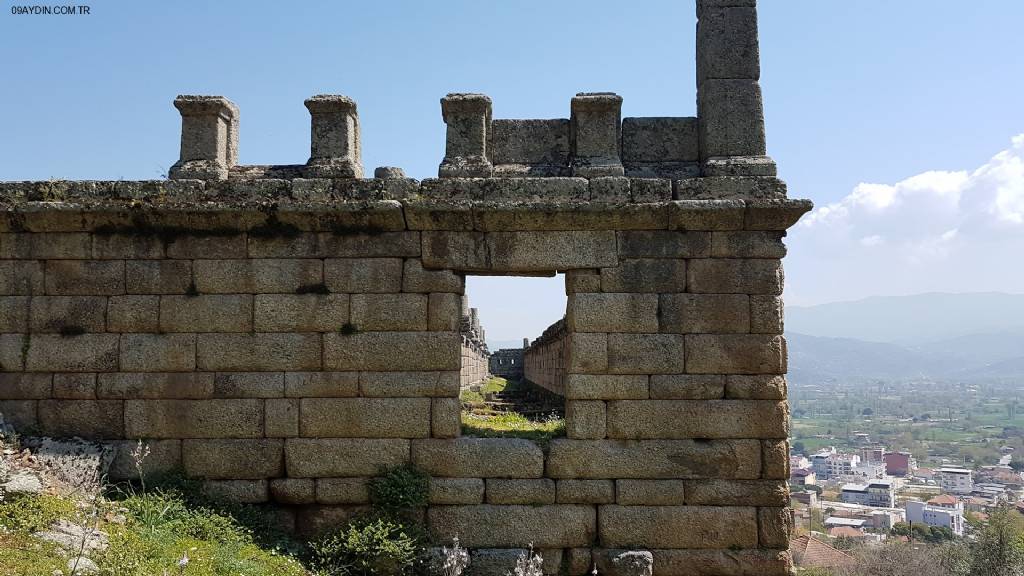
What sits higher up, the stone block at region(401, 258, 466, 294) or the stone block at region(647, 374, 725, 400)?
the stone block at region(401, 258, 466, 294)

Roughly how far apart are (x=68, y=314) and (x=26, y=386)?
949 millimetres

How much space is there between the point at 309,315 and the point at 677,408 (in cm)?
427

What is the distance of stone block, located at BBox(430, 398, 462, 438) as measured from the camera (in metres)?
7.67

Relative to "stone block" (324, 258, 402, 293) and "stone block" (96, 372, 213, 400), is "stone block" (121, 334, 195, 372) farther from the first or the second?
"stone block" (324, 258, 402, 293)

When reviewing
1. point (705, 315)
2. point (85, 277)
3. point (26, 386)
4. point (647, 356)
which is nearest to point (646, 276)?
point (705, 315)

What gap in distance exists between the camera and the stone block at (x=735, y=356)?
7.68 meters

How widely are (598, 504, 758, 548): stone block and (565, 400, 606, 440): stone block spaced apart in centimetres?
86

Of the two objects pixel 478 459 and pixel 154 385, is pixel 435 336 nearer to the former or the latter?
pixel 478 459

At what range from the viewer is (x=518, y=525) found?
7508 millimetres

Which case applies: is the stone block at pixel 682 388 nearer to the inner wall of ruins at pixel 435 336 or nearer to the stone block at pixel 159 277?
the inner wall of ruins at pixel 435 336

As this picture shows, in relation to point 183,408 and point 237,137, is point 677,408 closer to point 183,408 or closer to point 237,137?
point 183,408

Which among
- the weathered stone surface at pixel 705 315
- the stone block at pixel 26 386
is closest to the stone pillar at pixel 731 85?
the weathered stone surface at pixel 705 315

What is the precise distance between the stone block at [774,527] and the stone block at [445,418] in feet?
Answer: 11.4

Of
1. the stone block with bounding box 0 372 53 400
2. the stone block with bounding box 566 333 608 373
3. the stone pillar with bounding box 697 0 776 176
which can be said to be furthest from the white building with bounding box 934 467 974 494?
the stone block with bounding box 0 372 53 400
